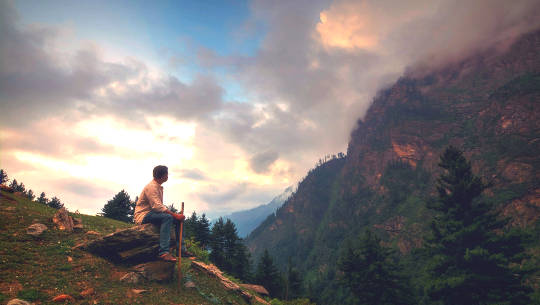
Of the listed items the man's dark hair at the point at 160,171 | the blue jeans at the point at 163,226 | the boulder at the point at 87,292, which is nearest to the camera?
the boulder at the point at 87,292

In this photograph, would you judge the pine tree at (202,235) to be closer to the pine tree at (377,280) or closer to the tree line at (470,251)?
the pine tree at (377,280)

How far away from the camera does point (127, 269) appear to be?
37.9 feet

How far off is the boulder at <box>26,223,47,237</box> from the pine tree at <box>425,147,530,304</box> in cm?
3369

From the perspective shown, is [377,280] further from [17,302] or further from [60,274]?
[17,302]

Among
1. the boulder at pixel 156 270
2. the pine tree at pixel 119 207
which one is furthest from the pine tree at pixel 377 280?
the pine tree at pixel 119 207

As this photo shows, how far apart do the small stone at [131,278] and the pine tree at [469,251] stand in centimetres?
2867

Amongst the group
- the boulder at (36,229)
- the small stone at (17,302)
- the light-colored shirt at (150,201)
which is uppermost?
the light-colored shirt at (150,201)

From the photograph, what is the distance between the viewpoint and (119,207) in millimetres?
57625

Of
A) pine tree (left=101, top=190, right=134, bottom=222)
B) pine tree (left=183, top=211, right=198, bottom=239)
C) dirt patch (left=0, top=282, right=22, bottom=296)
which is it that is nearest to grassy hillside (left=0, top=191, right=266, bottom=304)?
dirt patch (left=0, top=282, right=22, bottom=296)

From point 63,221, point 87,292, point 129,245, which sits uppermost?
point 63,221

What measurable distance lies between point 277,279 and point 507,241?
3996 centimetres

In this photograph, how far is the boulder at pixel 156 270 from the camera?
1147 centimetres

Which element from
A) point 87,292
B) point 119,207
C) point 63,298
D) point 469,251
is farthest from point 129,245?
point 119,207

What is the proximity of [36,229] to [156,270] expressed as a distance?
673 cm
